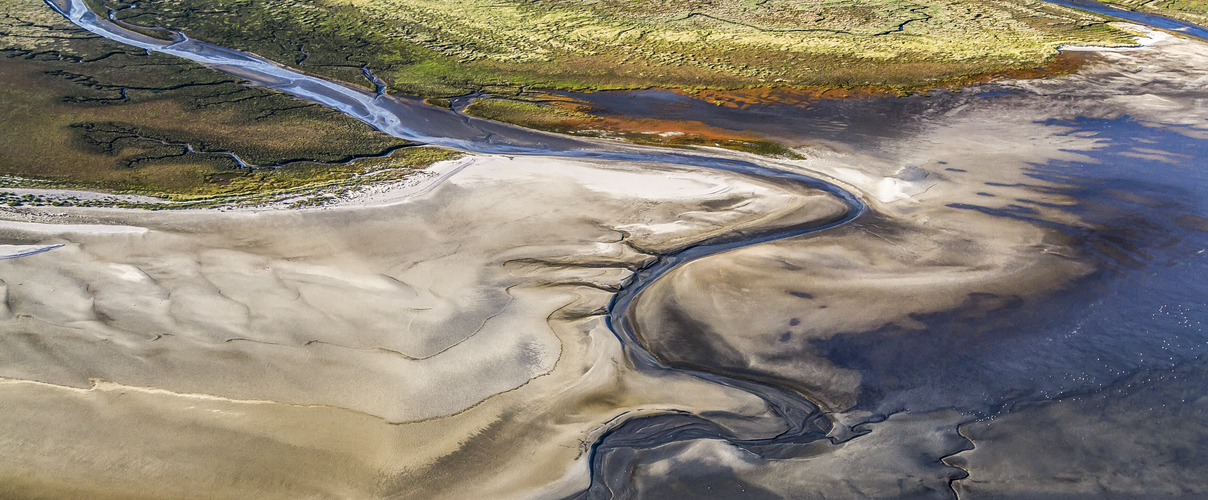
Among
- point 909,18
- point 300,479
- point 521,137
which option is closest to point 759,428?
point 300,479

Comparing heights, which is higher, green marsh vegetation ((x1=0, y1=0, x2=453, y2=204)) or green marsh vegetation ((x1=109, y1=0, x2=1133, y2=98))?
green marsh vegetation ((x1=109, y1=0, x2=1133, y2=98))

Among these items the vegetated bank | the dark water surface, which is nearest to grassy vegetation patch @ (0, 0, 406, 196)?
the vegetated bank

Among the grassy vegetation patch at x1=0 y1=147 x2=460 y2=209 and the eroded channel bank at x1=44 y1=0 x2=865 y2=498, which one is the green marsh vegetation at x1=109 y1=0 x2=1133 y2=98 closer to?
the eroded channel bank at x1=44 y1=0 x2=865 y2=498

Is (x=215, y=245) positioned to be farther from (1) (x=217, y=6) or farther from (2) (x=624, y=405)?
(1) (x=217, y=6)

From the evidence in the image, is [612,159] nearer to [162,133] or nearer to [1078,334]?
[1078,334]

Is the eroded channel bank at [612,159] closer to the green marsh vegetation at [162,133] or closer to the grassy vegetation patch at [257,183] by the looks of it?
the green marsh vegetation at [162,133]
